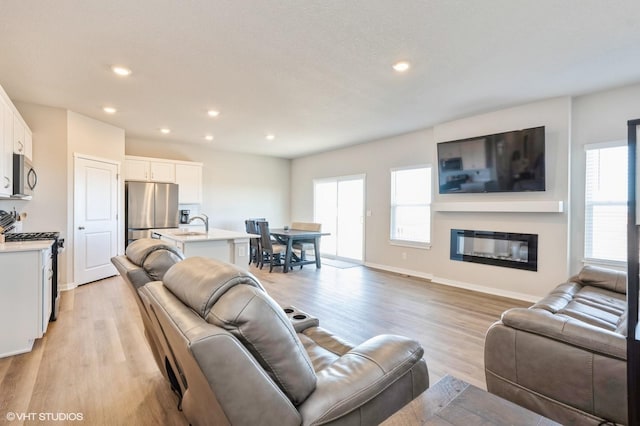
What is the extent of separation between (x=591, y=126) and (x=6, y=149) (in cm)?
647

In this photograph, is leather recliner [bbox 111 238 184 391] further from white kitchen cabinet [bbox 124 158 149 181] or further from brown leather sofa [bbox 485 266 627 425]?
white kitchen cabinet [bbox 124 158 149 181]

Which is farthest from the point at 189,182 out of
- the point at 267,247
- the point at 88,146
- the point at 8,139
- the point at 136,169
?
the point at 8,139

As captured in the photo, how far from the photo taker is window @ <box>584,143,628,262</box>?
3568 mm

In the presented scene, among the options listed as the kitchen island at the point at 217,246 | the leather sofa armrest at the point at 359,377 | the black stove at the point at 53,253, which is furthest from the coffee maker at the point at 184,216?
the leather sofa armrest at the point at 359,377

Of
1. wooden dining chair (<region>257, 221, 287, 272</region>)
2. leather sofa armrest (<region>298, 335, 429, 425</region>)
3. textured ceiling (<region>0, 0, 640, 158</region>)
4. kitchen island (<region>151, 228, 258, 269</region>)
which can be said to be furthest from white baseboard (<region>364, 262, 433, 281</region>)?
leather sofa armrest (<region>298, 335, 429, 425</region>)

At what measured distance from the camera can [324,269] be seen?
619cm

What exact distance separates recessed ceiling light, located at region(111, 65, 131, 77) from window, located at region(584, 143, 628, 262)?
5.23 metres

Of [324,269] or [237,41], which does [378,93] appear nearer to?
[237,41]

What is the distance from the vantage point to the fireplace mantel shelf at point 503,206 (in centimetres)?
388

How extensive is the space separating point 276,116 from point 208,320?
13.7ft

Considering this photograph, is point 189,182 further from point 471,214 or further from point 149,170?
point 471,214

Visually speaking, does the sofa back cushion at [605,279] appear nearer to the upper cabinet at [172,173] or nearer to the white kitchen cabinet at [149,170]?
the upper cabinet at [172,173]

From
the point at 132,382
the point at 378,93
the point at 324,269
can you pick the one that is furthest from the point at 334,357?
the point at 324,269

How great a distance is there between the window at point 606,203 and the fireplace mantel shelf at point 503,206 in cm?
36
